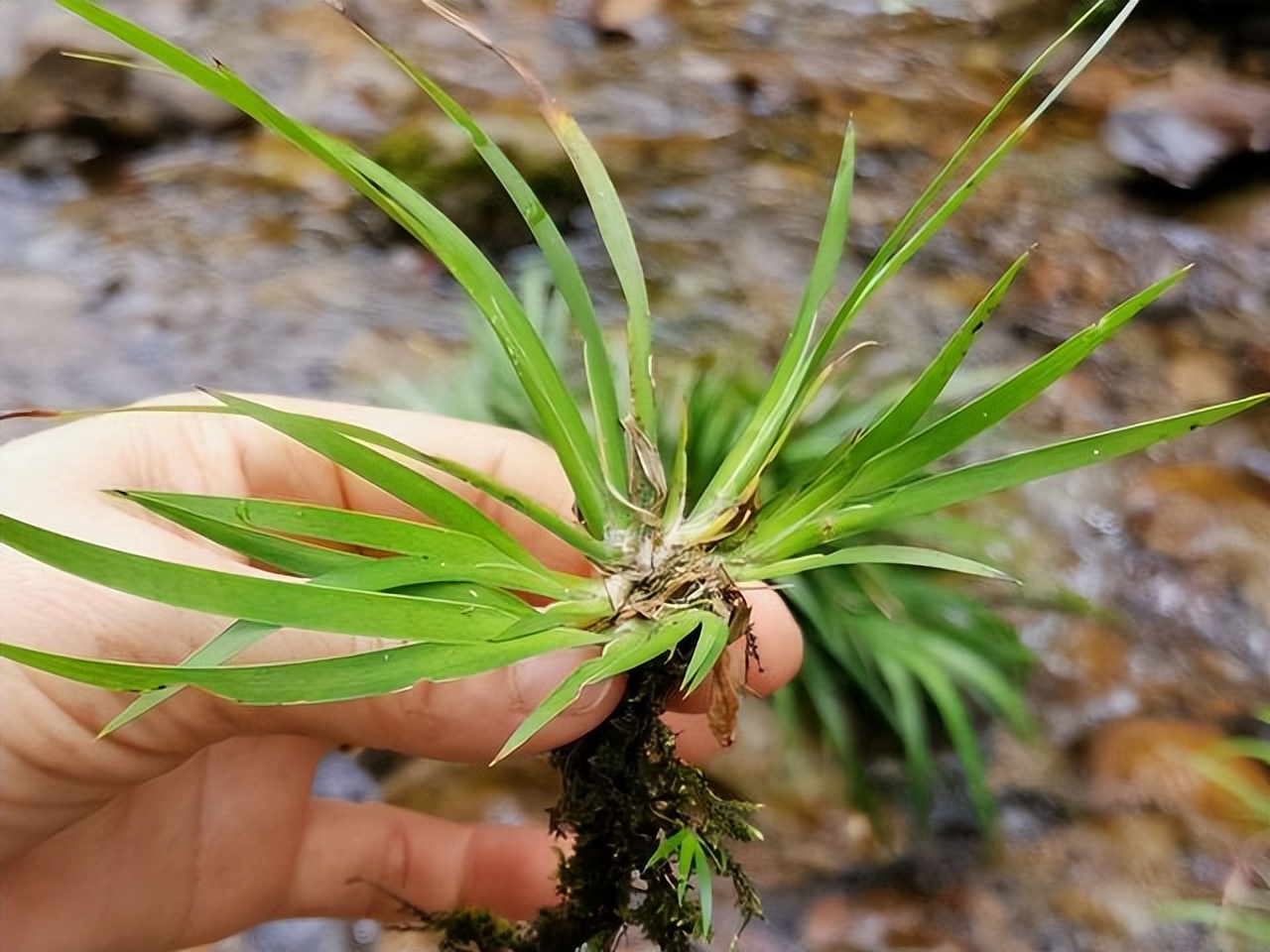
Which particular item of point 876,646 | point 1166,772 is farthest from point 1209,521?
point 876,646

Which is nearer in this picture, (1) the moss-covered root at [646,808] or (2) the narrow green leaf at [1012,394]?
(2) the narrow green leaf at [1012,394]

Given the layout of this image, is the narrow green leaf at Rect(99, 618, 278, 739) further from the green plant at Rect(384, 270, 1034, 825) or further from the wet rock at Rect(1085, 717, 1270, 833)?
the wet rock at Rect(1085, 717, 1270, 833)

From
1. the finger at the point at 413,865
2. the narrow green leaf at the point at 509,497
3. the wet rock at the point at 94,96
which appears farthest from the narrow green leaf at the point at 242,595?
the wet rock at the point at 94,96

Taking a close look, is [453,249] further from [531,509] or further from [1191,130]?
[1191,130]

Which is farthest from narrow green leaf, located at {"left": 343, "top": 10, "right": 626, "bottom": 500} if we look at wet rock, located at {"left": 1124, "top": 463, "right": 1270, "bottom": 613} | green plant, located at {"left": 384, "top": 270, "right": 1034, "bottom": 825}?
wet rock, located at {"left": 1124, "top": 463, "right": 1270, "bottom": 613}

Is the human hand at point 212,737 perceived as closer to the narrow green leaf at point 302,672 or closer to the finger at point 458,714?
the finger at point 458,714
